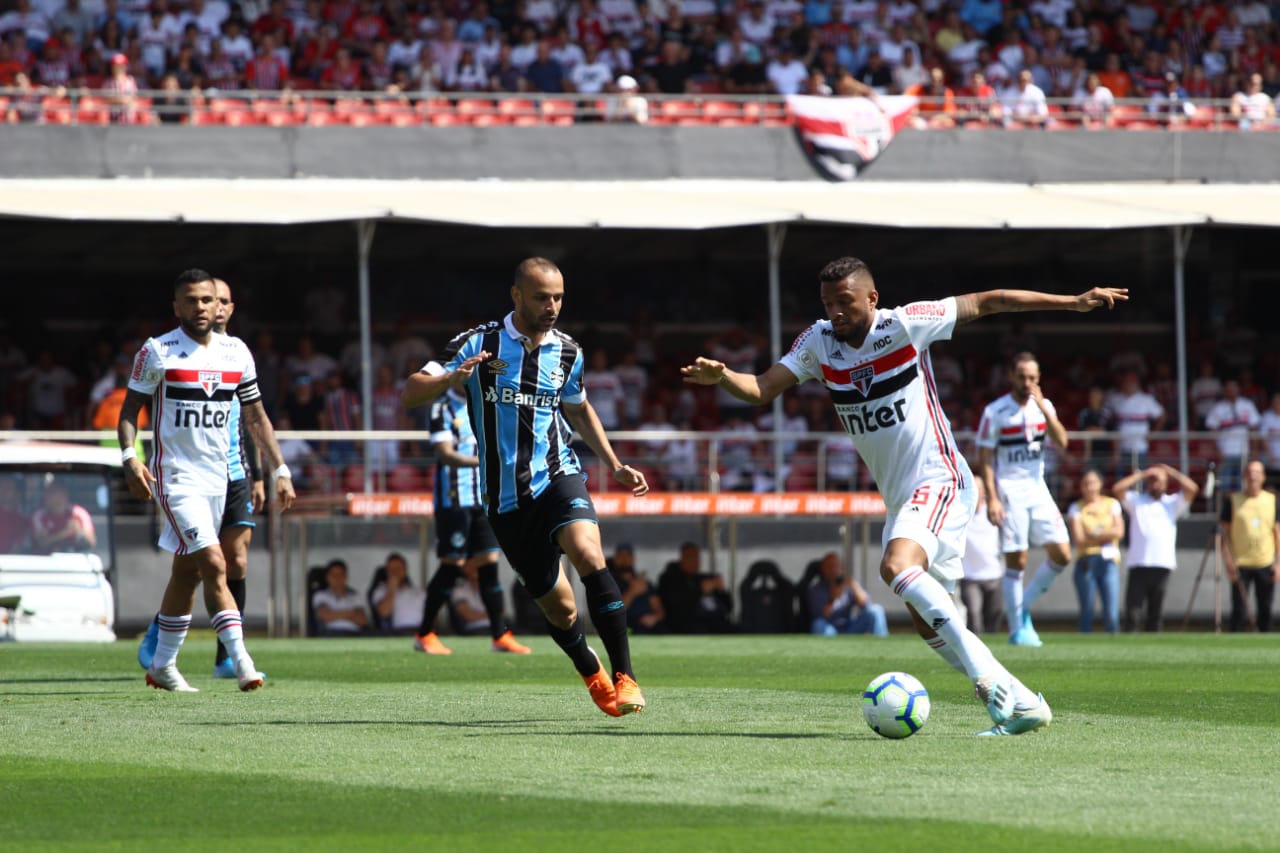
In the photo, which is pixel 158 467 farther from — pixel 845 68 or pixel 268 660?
pixel 845 68

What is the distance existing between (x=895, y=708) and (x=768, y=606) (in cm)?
1508

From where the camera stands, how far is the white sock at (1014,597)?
54.3 ft

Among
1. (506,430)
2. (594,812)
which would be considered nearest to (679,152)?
(506,430)

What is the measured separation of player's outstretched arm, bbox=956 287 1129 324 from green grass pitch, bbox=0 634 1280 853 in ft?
5.73

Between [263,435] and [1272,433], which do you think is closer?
[263,435]

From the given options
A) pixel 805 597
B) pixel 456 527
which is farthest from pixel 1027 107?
pixel 456 527

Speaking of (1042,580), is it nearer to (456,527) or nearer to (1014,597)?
(1014,597)

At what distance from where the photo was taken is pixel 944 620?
25.4 ft

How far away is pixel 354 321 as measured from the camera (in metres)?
29.9

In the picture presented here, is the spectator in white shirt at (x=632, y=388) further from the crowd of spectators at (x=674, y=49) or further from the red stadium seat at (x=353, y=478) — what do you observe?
the red stadium seat at (x=353, y=478)

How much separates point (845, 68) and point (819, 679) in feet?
64.5

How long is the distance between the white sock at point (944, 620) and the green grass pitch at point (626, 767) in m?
0.31

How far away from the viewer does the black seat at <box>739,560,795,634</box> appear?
2259cm

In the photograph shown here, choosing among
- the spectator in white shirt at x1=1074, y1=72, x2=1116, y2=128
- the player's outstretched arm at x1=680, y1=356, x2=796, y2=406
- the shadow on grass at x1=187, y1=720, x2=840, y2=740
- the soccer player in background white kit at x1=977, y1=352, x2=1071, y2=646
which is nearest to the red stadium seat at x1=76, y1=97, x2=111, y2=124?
the spectator in white shirt at x1=1074, y1=72, x2=1116, y2=128
